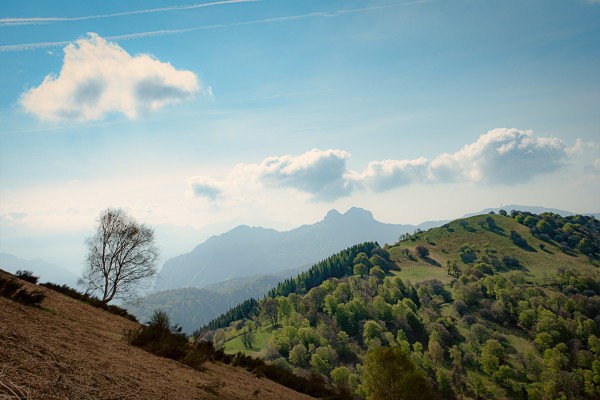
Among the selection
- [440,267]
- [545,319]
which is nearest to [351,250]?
[440,267]

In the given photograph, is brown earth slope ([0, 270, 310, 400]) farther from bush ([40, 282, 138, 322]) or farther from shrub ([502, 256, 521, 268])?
shrub ([502, 256, 521, 268])

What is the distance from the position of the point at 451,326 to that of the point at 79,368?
368 ft

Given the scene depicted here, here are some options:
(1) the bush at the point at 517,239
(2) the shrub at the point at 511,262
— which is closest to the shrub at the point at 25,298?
(2) the shrub at the point at 511,262

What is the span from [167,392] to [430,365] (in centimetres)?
8978

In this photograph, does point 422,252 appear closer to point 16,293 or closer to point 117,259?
point 117,259

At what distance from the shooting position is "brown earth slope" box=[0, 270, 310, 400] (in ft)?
15.2

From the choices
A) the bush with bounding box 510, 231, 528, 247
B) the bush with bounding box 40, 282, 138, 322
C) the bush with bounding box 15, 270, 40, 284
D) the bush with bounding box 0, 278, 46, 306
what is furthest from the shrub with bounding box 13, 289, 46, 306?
the bush with bounding box 510, 231, 528, 247

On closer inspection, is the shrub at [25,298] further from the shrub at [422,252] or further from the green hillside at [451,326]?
the shrub at [422,252]

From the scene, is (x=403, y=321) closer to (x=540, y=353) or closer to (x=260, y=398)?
(x=540, y=353)

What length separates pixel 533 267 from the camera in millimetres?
137125

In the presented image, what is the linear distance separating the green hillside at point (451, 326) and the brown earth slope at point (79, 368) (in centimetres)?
2162

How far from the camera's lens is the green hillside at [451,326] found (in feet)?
222

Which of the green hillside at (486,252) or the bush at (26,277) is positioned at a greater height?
the green hillside at (486,252)

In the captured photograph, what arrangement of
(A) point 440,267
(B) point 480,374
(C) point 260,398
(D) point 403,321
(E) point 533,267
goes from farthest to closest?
(A) point 440,267 < (E) point 533,267 < (D) point 403,321 < (B) point 480,374 < (C) point 260,398
